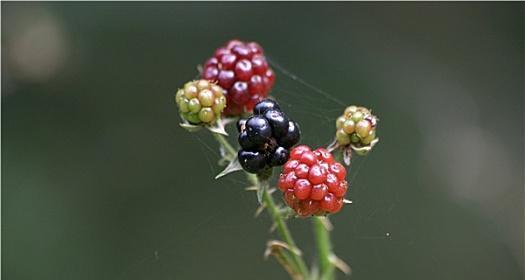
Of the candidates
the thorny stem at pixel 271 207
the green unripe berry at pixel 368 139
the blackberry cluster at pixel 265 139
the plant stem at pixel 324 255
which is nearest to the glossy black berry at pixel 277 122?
the blackberry cluster at pixel 265 139

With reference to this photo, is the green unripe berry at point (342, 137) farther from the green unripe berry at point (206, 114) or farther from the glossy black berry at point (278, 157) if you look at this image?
the green unripe berry at point (206, 114)

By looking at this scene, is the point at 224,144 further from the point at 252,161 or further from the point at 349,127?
the point at 349,127

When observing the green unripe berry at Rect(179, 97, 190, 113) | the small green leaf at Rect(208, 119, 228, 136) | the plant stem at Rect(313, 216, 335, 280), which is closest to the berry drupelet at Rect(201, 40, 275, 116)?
the small green leaf at Rect(208, 119, 228, 136)

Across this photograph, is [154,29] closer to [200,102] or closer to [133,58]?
[133,58]

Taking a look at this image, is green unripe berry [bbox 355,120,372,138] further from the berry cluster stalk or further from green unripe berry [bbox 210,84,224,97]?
green unripe berry [bbox 210,84,224,97]

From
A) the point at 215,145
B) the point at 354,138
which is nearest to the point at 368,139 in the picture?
the point at 354,138
